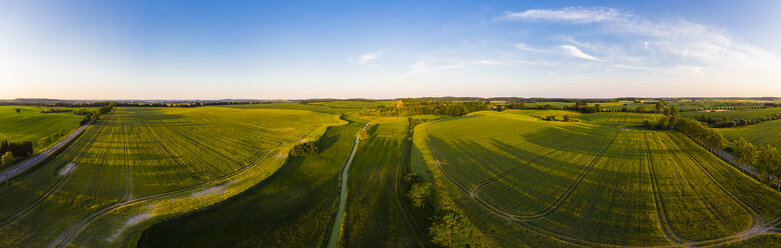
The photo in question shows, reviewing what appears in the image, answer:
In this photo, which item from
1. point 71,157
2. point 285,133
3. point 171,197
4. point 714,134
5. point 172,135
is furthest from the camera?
point 285,133

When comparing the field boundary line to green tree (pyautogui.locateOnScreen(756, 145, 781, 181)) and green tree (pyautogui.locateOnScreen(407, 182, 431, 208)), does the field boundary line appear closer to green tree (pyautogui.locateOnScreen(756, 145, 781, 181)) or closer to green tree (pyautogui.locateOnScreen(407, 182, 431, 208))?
green tree (pyautogui.locateOnScreen(407, 182, 431, 208))

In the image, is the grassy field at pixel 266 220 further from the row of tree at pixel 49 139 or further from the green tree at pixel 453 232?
the row of tree at pixel 49 139

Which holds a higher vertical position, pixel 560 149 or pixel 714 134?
pixel 714 134

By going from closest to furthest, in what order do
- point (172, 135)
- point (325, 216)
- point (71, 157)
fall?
point (325, 216) < point (71, 157) < point (172, 135)

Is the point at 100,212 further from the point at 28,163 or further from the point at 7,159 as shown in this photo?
the point at 28,163

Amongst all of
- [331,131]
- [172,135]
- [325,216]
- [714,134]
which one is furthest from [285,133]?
[714,134]

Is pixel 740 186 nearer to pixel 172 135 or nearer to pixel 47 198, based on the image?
pixel 47 198

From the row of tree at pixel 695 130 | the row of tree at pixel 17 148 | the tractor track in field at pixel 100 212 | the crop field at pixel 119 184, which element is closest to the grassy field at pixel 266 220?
the crop field at pixel 119 184
